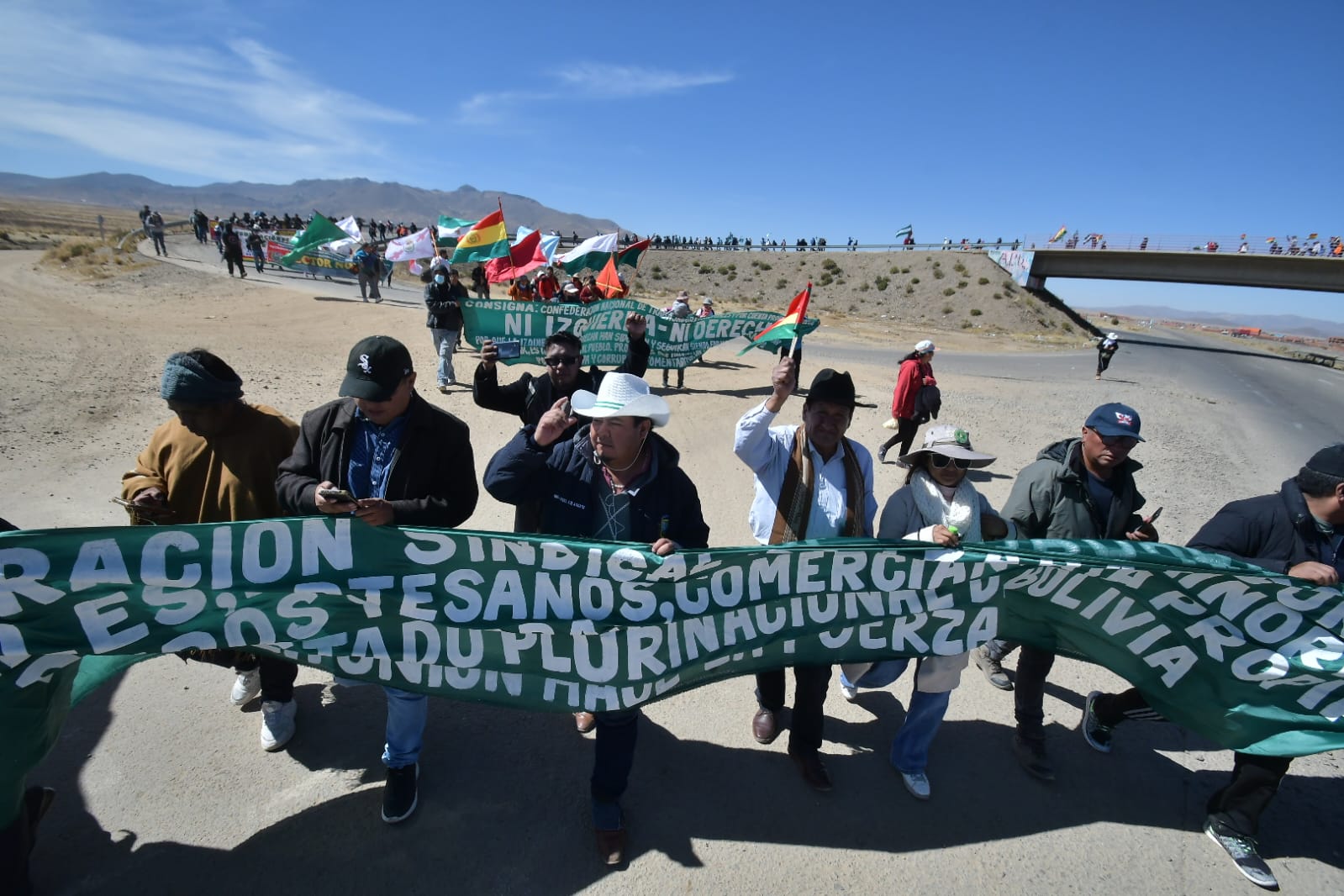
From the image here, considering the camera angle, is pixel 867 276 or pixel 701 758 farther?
pixel 867 276

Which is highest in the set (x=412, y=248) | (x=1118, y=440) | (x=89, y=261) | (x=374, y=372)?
(x=412, y=248)

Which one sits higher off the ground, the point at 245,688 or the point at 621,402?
the point at 621,402

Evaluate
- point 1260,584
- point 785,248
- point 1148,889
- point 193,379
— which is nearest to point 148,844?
point 193,379

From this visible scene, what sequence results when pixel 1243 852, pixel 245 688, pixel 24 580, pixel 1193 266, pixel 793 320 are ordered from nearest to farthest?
pixel 24 580 → pixel 1243 852 → pixel 245 688 → pixel 793 320 → pixel 1193 266

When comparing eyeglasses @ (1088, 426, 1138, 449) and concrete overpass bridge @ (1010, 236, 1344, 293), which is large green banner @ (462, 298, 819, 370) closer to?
eyeglasses @ (1088, 426, 1138, 449)

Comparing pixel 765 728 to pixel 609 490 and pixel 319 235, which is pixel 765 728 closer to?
pixel 609 490

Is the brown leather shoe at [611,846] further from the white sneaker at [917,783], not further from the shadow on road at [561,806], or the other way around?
the white sneaker at [917,783]

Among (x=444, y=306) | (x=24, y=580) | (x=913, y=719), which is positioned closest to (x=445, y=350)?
(x=444, y=306)

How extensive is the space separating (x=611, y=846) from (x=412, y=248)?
18.9 meters

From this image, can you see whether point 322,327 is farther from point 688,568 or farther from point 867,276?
point 867,276

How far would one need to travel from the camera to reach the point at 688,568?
2938 millimetres

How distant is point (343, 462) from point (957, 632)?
3220 millimetres

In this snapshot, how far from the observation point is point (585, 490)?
304cm

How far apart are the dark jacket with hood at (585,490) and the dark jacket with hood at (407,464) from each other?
247 millimetres
